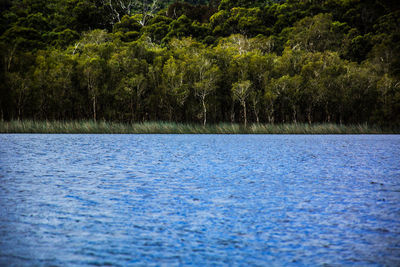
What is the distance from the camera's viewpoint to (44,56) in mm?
64688

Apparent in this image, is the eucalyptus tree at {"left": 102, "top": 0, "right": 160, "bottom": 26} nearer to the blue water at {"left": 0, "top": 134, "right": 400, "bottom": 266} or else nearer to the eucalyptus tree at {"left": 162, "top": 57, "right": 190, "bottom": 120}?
the eucalyptus tree at {"left": 162, "top": 57, "right": 190, "bottom": 120}

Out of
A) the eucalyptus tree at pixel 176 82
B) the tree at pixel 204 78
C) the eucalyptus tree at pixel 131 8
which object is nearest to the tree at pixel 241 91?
the tree at pixel 204 78

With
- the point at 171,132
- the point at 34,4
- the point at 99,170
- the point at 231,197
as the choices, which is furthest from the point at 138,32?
the point at 231,197

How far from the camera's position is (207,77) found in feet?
199

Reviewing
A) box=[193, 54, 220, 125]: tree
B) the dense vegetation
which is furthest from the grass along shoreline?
box=[193, 54, 220, 125]: tree

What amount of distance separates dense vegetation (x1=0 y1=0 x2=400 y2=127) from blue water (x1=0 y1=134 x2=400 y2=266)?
43571mm

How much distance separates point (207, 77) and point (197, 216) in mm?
52822

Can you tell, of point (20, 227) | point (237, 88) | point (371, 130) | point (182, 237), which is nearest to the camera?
point (182, 237)

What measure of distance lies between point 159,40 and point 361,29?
3935cm

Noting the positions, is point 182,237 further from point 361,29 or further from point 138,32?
point 361,29

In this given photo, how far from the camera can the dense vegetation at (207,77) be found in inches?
2330

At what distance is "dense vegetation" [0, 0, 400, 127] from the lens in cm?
5919

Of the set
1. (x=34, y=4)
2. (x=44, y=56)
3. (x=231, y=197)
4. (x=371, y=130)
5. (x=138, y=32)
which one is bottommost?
(x=371, y=130)

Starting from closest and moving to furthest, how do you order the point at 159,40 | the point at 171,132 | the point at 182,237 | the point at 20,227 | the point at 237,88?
the point at 182,237 → the point at 20,227 → the point at 171,132 → the point at 237,88 → the point at 159,40
